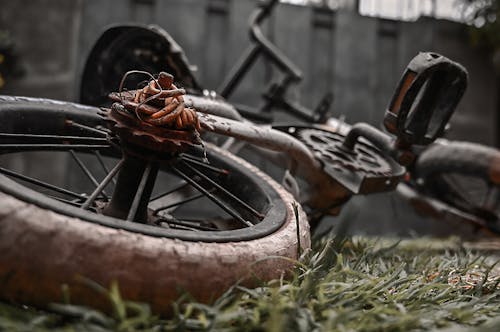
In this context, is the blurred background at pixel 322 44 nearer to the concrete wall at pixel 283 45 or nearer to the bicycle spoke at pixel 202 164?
the concrete wall at pixel 283 45

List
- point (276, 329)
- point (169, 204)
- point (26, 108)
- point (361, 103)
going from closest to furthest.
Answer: point (276, 329)
point (26, 108)
point (169, 204)
point (361, 103)

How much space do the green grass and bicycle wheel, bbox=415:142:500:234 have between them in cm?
123

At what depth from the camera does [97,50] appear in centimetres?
220

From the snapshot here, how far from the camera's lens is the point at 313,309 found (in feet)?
3.59

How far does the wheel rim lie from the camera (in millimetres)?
1114

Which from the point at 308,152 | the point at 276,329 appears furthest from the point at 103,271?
the point at 308,152

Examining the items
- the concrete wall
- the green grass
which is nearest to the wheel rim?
the green grass

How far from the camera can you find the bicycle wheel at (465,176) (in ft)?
8.48

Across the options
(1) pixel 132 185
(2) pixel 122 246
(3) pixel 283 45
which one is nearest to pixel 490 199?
(1) pixel 132 185

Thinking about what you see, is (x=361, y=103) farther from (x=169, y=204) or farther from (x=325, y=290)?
(x=325, y=290)

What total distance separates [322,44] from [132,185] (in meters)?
4.45

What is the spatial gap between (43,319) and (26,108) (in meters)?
0.81

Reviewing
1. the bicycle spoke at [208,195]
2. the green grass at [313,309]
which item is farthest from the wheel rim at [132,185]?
the green grass at [313,309]

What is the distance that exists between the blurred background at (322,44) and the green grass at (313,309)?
3658 millimetres
